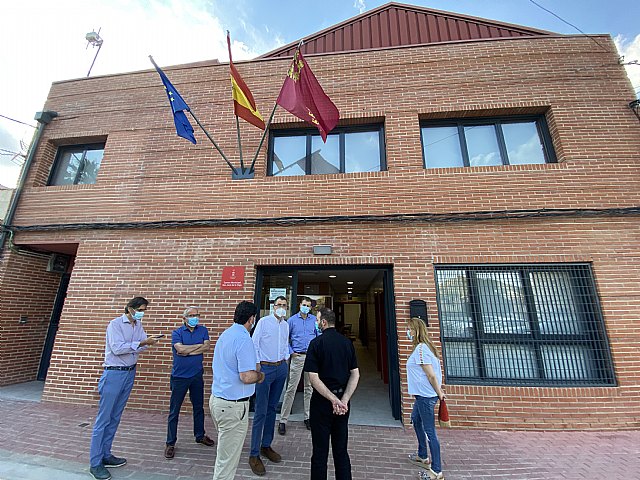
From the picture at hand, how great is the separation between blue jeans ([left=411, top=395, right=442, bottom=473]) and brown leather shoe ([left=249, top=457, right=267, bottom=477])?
193cm

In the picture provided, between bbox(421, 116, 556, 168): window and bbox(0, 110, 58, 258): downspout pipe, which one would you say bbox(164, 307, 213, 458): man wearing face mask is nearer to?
bbox(421, 116, 556, 168): window

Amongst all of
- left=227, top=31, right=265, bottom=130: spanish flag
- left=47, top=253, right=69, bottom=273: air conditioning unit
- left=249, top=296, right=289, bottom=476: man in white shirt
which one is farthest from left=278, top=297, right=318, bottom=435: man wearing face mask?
left=47, top=253, right=69, bottom=273: air conditioning unit

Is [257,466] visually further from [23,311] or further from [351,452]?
[23,311]

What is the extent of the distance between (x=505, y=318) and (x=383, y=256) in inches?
95.3

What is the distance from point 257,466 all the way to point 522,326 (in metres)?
4.81

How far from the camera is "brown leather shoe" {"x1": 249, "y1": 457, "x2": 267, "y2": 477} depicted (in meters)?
3.22

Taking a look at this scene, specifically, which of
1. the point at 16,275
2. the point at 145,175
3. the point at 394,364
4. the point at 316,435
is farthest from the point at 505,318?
the point at 16,275

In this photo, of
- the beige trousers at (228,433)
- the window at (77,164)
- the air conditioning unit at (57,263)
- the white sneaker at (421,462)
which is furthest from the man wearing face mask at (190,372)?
the air conditioning unit at (57,263)

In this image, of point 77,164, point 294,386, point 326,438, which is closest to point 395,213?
point 294,386

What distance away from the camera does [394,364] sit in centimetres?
518

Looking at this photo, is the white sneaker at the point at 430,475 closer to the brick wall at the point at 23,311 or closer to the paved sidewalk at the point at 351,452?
the paved sidewalk at the point at 351,452

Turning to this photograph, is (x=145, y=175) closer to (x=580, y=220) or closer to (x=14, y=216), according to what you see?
(x=14, y=216)

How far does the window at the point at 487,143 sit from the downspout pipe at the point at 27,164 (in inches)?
381

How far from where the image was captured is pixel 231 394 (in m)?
2.79
